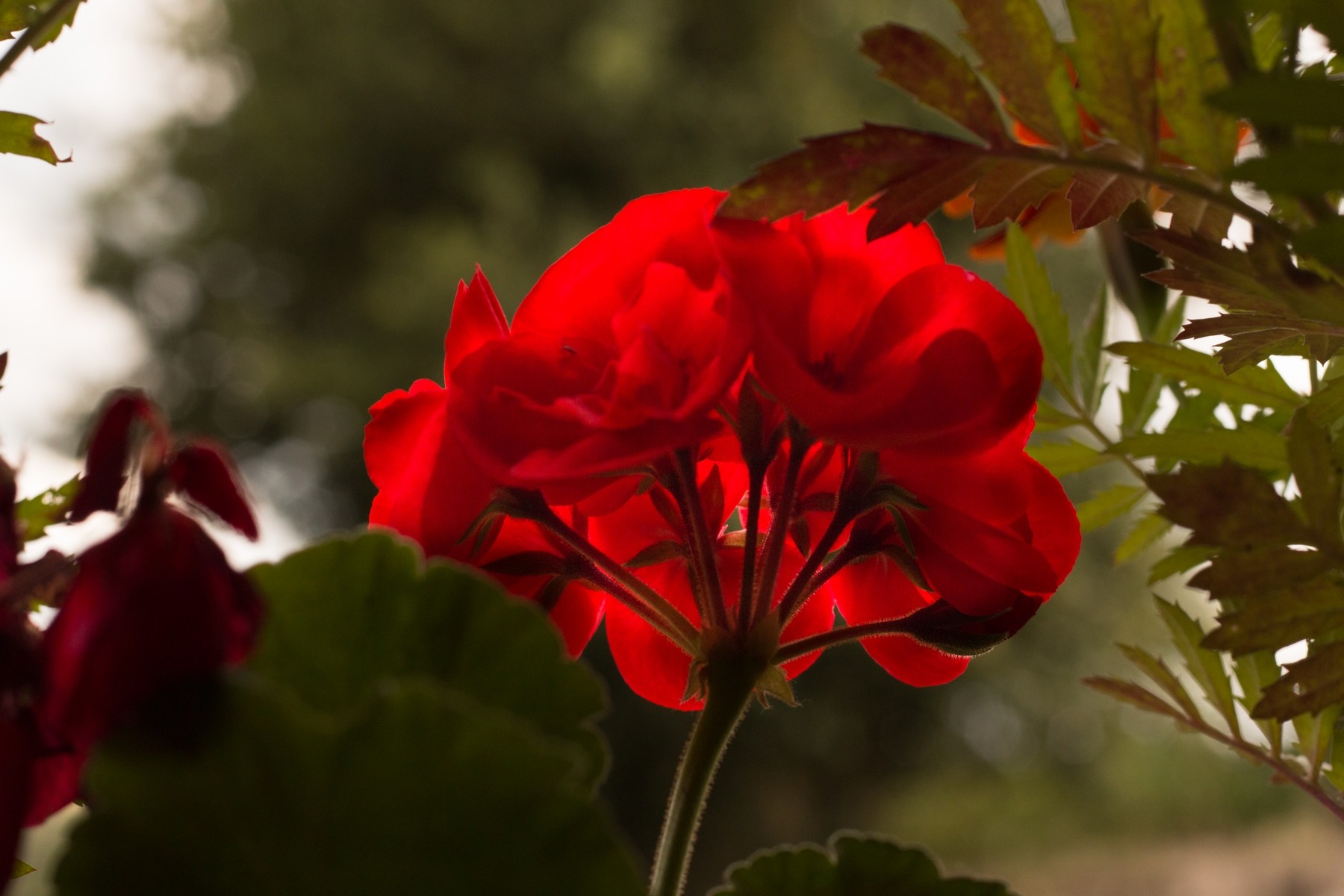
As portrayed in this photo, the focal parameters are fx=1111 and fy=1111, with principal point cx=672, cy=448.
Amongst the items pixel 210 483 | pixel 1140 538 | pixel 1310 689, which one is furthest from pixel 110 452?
pixel 1140 538

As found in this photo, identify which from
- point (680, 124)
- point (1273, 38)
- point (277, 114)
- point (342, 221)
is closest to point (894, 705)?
point (680, 124)

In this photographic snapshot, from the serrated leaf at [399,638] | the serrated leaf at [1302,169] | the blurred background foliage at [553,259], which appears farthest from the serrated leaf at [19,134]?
the blurred background foliage at [553,259]

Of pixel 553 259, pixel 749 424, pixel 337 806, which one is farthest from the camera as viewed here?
pixel 553 259

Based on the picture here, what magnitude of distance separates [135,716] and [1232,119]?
0.22m

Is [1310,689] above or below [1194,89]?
below

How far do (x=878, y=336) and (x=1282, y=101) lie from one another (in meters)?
0.08

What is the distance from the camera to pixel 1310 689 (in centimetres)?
23

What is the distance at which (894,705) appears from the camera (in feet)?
14.7

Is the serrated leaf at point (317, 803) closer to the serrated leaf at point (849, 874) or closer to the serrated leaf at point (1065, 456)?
the serrated leaf at point (849, 874)

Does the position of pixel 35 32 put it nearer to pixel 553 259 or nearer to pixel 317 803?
pixel 317 803

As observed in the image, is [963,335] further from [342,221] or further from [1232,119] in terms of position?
[342,221]

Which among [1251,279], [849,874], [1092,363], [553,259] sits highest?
[553,259]

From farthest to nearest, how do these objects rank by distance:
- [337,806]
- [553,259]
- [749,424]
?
[553,259] → [749,424] → [337,806]

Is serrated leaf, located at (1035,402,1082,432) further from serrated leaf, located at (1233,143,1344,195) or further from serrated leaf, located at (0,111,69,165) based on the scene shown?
serrated leaf, located at (0,111,69,165)
